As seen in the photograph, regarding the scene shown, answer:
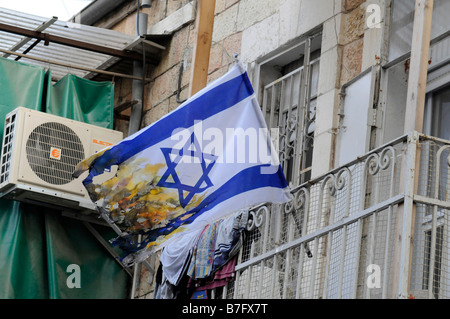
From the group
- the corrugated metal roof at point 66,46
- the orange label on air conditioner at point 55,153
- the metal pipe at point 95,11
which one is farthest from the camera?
the metal pipe at point 95,11

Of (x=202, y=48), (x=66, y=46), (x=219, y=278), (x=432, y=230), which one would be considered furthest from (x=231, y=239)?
(x=66, y=46)

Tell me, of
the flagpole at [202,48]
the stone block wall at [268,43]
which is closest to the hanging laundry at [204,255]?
the stone block wall at [268,43]

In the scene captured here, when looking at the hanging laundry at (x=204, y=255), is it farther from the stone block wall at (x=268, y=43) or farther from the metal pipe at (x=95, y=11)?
the metal pipe at (x=95, y=11)

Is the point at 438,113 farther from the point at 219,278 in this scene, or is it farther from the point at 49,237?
the point at 49,237

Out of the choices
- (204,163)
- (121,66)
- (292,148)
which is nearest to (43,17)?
(121,66)

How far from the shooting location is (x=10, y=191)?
9.64 m

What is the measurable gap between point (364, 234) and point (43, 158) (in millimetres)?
3595

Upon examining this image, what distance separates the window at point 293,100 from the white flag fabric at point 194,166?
1.18m

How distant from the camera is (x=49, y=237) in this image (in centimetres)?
1009

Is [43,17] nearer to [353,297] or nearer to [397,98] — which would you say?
[397,98]

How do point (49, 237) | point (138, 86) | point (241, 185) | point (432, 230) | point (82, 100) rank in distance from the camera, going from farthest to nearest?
1. point (138, 86)
2. point (82, 100)
3. point (49, 237)
4. point (241, 185)
5. point (432, 230)

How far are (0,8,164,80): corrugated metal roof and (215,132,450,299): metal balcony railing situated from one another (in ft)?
13.2

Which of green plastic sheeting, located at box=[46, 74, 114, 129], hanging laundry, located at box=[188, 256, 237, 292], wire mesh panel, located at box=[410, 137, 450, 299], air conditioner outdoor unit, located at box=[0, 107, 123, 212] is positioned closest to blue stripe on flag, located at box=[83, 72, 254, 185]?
hanging laundry, located at box=[188, 256, 237, 292]

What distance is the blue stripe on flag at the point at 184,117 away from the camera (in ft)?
24.4
